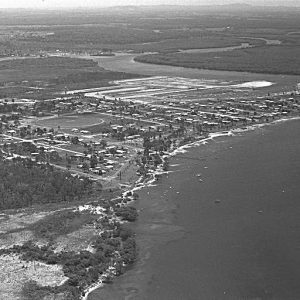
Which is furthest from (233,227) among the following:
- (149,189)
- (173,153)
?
(173,153)

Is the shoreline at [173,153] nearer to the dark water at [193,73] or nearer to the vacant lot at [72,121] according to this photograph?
the vacant lot at [72,121]

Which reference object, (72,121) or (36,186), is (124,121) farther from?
(36,186)

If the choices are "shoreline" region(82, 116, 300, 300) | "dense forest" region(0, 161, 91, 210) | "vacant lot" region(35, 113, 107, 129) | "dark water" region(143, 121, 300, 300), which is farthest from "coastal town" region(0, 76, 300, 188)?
"dark water" region(143, 121, 300, 300)

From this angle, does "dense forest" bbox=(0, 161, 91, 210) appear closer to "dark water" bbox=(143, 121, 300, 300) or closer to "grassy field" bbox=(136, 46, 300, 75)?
"dark water" bbox=(143, 121, 300, 300)

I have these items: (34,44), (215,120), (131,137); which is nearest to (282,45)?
(34,44)

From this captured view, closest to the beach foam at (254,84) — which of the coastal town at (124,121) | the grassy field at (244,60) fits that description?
the coastal town at (124,121)
